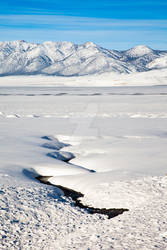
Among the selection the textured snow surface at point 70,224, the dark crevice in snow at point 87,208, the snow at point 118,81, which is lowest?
the snow at point 118,81

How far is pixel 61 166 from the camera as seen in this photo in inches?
417

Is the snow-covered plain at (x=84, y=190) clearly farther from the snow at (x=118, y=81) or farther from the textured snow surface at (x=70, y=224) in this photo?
the snow at (x=118, y=81)

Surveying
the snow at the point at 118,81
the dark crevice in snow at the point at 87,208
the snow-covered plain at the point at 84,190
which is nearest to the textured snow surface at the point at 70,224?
the snow-covered plain at the point at 84,190

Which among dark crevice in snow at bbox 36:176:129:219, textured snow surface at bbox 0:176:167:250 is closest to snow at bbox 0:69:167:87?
dark crevice in snow at bbox 36:176:129:219

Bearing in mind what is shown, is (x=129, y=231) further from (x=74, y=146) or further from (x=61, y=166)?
(x=74, y=146)

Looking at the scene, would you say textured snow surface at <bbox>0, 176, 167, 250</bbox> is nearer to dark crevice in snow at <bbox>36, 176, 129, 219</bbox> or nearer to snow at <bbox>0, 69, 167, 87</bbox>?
dark crevice in snow at <bbox>36, 176, 129, 219</bbox>

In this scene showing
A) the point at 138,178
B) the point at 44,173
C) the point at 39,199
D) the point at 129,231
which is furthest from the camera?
the point at 44,173

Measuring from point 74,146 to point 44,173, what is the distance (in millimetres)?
3560

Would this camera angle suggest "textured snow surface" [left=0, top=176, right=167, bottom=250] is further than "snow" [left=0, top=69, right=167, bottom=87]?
No

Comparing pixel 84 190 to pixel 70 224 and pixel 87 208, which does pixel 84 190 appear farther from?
pixel 70 224

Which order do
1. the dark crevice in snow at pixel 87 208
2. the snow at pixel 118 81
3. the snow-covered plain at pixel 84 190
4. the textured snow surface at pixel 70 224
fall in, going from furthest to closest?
1. the snow at pixel 118 81
2. the dark crevice in snow at pixel 87 208
3. the snow-covered plain at pixel 84 190
4. the textured snow surface at pixel 70 224

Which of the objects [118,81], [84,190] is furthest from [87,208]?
[118,81]

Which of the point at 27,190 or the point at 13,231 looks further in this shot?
the point at 27,190

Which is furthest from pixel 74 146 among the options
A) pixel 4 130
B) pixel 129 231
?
pixel 129 231
